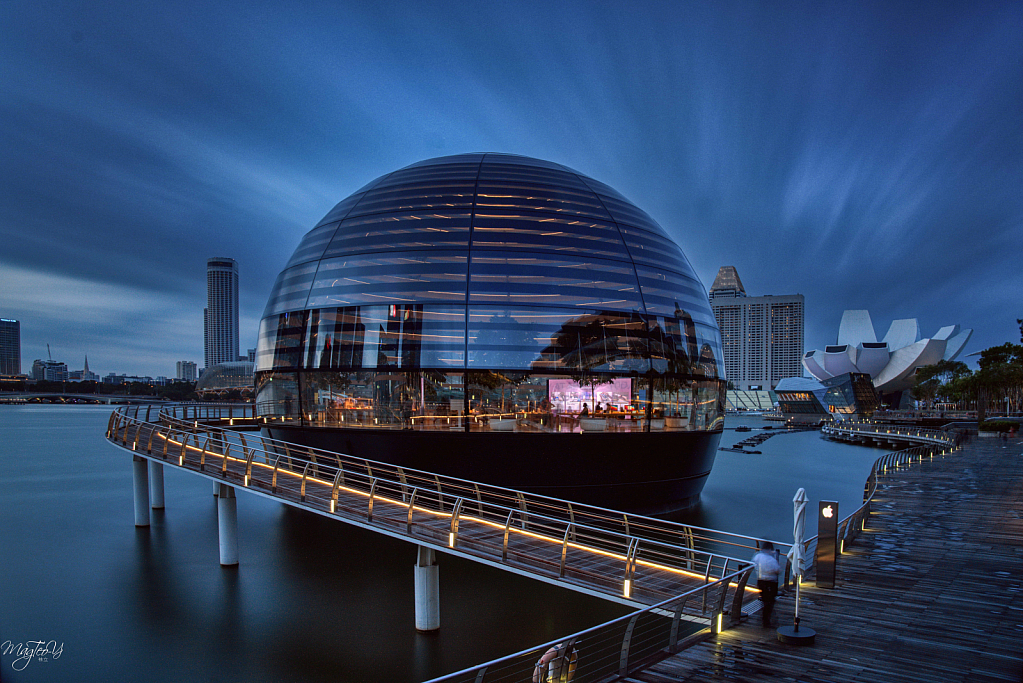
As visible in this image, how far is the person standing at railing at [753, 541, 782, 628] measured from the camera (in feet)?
28.8

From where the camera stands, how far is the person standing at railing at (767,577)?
8782 millimetres

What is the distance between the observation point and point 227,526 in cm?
1877

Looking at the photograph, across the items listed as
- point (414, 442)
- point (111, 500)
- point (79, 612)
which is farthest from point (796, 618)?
point (111, 500)

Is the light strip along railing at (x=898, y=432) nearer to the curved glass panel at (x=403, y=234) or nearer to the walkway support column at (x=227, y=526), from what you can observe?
the curved glass panel at (x=403, y=234)

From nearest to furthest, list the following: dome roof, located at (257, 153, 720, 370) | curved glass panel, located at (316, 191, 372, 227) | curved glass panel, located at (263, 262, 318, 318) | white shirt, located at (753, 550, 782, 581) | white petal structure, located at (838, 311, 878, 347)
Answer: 1. white shirt, located at (753, 550, 782, 581)
2. dome roof, located at (257, 153, 720, 370)
3. curved glass panel, located at (263, 262, 318, 318)
4. curved glass panel, located at (316, 191, 372, 227)
5. white petal structure, located at (838, 311, 878, 347)

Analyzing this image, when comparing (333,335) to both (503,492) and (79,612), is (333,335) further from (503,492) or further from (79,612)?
(79,612)

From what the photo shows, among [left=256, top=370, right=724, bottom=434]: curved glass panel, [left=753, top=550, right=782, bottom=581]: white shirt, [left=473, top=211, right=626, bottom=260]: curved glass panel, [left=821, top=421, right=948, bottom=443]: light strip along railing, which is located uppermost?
[left=473, top=211, right=626, bottom=260]: curved glass panel

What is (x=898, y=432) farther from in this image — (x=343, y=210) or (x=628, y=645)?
(x=628, y=645)

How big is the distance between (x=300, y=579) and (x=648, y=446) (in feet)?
36.9

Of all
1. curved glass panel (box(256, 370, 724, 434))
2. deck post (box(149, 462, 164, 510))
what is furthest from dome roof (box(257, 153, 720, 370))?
deck post (box(149, 462, 164, 510))

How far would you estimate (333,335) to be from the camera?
797 inches

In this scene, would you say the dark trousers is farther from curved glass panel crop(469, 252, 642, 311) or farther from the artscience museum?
the artscience museum

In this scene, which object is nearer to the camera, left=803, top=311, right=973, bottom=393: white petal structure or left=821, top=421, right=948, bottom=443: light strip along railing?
left=821, top=421, right=948, bottom=443: light strip along railing

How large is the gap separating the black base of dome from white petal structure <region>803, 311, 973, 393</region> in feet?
465
